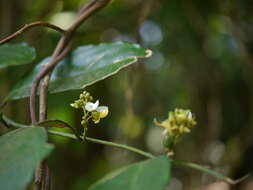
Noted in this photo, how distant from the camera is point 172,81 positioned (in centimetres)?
179

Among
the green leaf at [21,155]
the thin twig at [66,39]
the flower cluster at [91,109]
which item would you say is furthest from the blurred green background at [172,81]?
the green leaf at [21,155]

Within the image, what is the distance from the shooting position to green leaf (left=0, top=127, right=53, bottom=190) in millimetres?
384

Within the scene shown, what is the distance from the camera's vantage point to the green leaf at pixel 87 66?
2.07 feet

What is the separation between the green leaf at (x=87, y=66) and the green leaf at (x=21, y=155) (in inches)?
7.3

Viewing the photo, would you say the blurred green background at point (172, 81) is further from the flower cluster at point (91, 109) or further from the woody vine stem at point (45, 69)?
the flower cluster at point (91, 109)

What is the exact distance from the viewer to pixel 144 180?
42 cm

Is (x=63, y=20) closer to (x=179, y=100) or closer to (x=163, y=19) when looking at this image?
(x=163, y=19)

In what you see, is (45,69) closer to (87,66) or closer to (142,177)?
(87,66)

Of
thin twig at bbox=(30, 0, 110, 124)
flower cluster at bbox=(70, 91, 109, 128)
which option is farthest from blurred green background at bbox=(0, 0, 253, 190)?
flower cluster at bbox=(70, 91, 109, 128)

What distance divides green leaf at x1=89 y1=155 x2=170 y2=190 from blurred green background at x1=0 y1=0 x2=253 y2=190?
633 millimetres

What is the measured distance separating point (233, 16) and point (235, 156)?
42 centimetres

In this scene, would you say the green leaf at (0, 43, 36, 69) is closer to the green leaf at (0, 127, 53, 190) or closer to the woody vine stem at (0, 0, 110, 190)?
the woody vine stem at (0, 0, 110, 190)

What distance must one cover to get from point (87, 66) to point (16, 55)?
12cm

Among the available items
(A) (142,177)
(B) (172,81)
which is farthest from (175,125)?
(B) (172,81)
